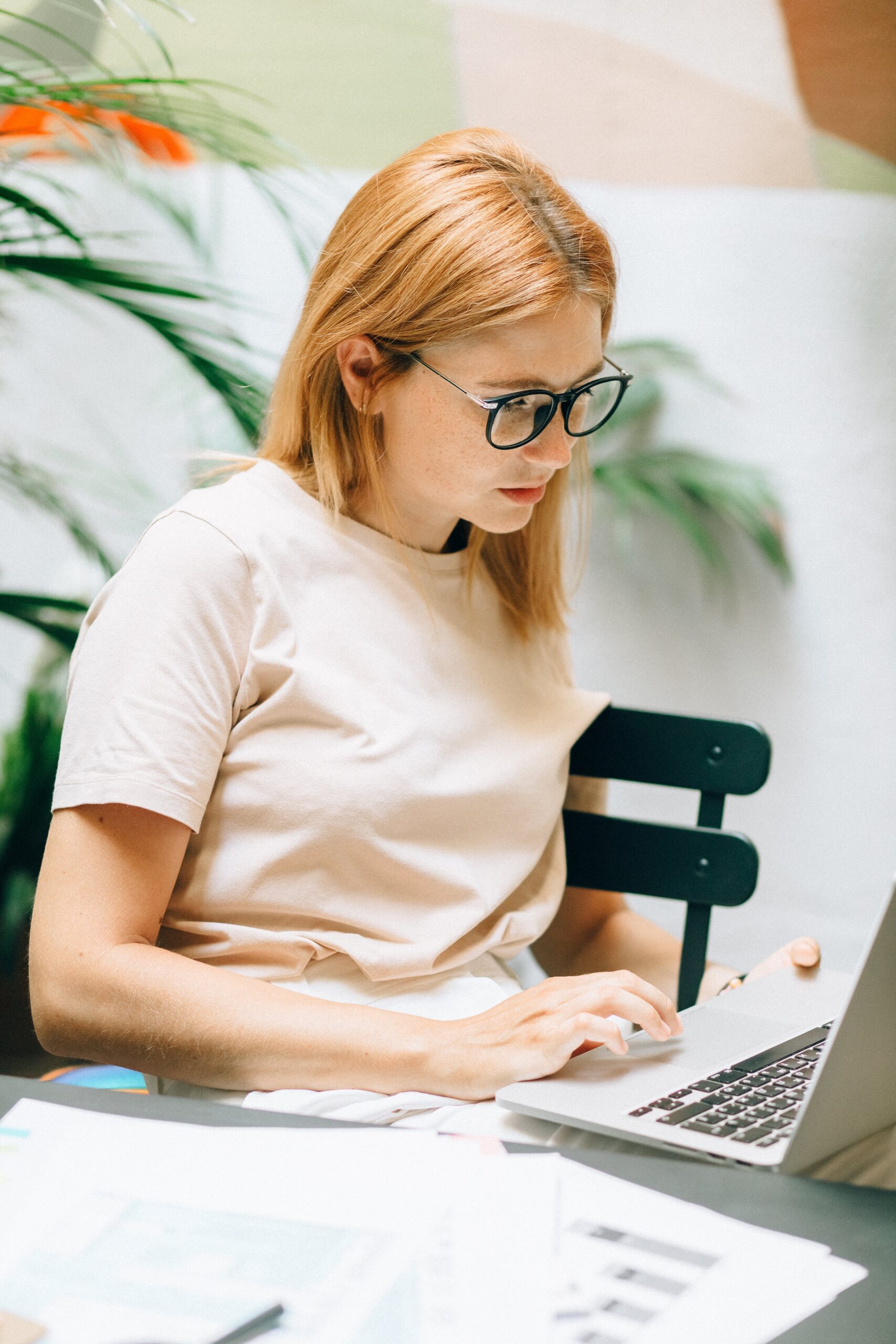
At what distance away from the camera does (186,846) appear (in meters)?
1.03

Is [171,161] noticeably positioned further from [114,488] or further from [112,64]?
[114,488]

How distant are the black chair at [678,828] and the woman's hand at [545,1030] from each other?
0.44m

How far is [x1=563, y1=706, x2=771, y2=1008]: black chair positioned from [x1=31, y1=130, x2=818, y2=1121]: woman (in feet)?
0.26

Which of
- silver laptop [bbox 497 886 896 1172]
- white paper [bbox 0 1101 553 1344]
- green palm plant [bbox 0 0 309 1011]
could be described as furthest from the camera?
green palm plant [bbox 0 0 309 1011]

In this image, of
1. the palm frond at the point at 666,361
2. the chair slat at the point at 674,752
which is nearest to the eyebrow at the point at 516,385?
the chair slat at the point at 674,752

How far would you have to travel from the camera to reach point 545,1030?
2.75 ft

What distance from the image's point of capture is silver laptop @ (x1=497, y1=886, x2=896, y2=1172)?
0.63 m

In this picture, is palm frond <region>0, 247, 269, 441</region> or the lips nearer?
the lips

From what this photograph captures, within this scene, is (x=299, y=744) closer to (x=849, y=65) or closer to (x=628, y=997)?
(x=628, y=997)

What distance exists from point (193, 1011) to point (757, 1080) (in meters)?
0.40

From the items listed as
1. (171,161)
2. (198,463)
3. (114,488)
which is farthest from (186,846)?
(171,161)

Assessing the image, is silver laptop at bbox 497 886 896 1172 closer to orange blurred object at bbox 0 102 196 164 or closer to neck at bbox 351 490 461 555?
neck at bbox 351 490 461 555

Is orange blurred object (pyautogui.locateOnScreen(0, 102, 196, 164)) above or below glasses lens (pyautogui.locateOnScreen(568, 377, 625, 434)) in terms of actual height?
above

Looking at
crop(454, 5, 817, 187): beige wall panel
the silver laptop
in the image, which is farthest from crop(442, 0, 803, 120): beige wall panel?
the silver laptop
